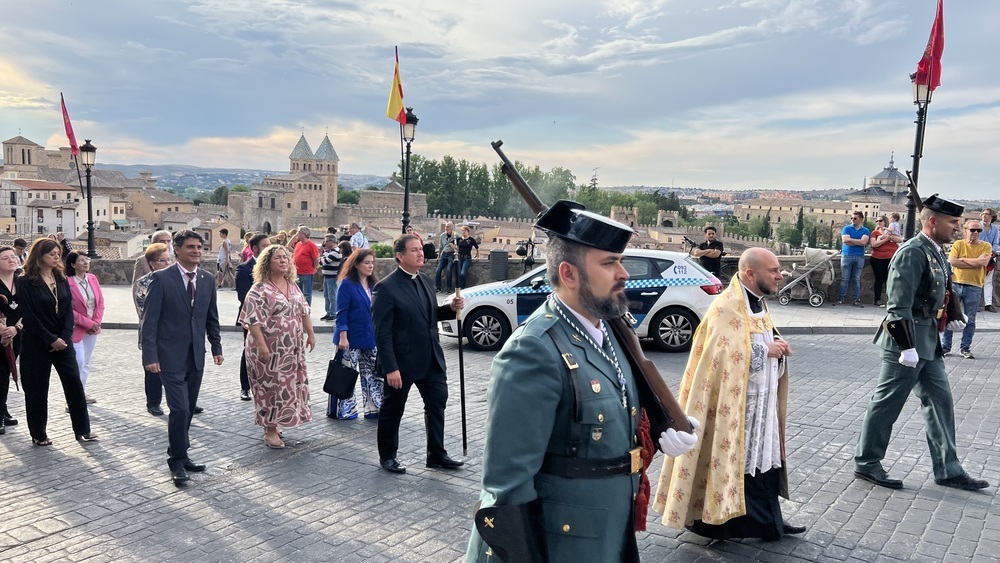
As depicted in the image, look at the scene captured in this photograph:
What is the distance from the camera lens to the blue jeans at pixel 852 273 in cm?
1609

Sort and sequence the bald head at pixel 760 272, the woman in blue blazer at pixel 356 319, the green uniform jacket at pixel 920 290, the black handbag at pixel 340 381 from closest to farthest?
the bald head at pixel 760 272, the green uniform jacket at pixel 920 290, the black handbag at pixel 340 381, the woman in blue blazer at pixel 356 319

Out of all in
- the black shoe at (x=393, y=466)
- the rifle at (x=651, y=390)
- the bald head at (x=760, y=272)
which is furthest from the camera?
the black shoe at (x=393, y=466)

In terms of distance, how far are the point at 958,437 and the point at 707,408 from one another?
395cm

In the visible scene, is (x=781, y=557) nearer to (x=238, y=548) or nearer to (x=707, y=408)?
(x=707, y=408)

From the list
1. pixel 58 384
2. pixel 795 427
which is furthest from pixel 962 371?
pixel 58 384

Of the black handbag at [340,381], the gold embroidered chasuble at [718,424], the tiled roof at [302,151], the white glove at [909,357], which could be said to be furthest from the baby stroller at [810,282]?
the tiled roof at [302,151]

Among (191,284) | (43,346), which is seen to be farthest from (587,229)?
(43,346)

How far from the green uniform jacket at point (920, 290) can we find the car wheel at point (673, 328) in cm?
557

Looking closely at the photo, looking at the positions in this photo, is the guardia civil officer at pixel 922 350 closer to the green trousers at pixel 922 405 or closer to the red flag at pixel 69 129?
the green trousers at pixel 922 405

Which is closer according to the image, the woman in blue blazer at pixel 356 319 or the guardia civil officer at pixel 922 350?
the guardia civil officer at pixel 922 350

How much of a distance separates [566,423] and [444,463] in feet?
12.5

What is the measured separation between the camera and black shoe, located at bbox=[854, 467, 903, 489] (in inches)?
233

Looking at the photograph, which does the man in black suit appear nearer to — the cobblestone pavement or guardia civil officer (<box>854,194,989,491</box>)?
the cobblestone pavement

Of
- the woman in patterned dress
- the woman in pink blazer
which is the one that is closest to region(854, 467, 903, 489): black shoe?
the woman in patterned dress
